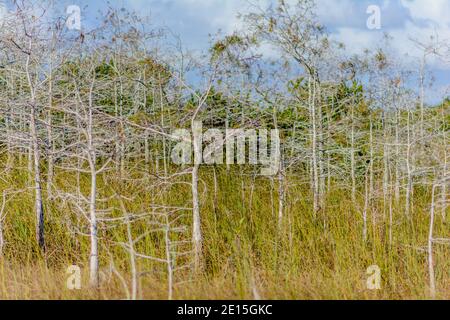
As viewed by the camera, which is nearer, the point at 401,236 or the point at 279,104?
the point at 401,236

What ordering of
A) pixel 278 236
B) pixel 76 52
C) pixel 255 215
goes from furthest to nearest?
pixel 76 52 → pixel 255 215 → pixel 278 236

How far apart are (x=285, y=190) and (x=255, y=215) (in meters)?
0.65

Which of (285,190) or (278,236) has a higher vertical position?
(285,190)

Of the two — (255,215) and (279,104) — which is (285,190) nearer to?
(255,215)

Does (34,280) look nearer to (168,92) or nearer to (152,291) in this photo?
(152,291)

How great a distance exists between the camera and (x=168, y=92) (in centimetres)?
973

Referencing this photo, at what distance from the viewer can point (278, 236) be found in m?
6.71

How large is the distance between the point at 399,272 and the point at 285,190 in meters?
2.21

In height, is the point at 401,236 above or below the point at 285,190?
below

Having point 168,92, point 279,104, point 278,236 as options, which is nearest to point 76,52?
point 168,92
